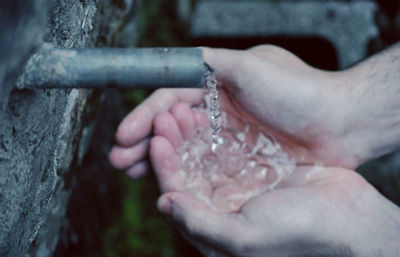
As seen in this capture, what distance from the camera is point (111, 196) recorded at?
264 cm

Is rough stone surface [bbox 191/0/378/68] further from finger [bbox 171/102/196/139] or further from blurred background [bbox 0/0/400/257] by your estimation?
finger [bbox 171/102/196/139]

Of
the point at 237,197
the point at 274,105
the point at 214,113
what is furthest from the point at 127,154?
the point at 274,105

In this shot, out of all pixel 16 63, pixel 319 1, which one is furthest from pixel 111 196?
pixel 319 1

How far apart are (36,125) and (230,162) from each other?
118cm

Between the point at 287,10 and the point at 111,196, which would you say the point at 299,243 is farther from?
the point at 287,10

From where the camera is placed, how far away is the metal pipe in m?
0.86

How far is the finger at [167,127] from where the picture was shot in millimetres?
1849

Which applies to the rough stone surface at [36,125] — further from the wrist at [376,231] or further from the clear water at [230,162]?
the wrist at [376,231]

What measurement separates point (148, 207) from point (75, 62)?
6.77 feet

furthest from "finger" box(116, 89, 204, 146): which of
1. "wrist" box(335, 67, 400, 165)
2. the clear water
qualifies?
"wrist" box(335, 67, 400, 165)

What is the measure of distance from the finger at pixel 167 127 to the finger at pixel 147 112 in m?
0.04

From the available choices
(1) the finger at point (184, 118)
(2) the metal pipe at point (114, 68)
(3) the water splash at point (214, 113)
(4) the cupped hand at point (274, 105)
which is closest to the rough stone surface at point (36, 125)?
(2) the metal pipe at point (114, 68)

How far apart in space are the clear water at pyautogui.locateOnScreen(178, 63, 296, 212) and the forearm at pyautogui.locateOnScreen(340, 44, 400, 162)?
38 centimetres

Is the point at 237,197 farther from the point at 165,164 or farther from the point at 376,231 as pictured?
the point at 376,231
